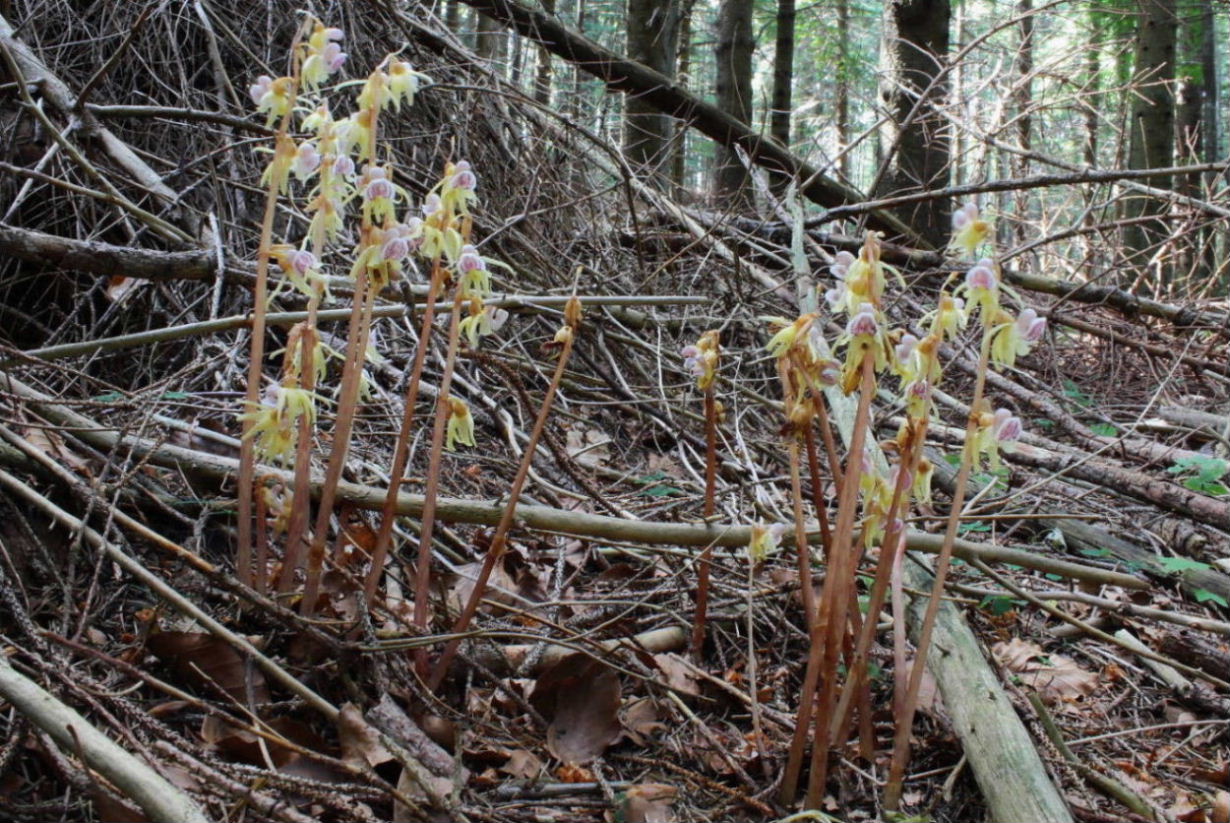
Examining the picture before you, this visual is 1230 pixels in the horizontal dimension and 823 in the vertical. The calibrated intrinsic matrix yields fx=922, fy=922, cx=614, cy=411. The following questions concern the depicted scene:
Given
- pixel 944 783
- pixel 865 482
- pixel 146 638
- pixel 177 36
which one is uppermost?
pixel 177 36

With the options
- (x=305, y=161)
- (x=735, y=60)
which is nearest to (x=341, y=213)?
(x=305, y=161)

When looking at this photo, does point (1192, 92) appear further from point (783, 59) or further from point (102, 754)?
point (102, 754)

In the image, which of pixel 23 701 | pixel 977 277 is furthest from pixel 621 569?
pixel 23 701

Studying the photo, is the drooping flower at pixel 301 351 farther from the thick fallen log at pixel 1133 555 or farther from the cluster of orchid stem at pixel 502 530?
the thick fallen log at pixel 1133 555

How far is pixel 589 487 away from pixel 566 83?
13.9 feet

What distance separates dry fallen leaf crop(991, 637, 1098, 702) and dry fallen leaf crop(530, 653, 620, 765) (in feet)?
3.39

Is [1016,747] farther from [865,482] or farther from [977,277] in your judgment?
[977,277]

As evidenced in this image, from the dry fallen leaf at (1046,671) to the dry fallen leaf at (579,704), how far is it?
103 centimetres

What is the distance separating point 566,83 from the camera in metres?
5.86

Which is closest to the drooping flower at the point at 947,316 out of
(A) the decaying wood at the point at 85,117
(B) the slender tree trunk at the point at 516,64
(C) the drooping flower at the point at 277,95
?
(C) the drooping flower at the point at 277,95

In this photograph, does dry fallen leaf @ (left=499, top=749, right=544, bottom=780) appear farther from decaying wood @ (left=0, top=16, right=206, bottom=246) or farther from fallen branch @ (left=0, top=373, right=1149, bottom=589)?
decaying wood @ (left=0, top=16, right=206, bottom=246)

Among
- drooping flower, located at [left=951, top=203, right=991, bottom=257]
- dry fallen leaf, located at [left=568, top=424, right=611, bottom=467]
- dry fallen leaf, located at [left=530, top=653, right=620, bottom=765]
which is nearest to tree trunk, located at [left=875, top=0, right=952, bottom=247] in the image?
dry fallen leaf, located at [left=568, top=424, right=611, bottom=467]

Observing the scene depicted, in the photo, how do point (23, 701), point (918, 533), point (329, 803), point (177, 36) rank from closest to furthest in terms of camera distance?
point (23, 701) < point (329, 803) < point (918, 533) < point (177, 36)

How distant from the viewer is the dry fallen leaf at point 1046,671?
2260 mm
